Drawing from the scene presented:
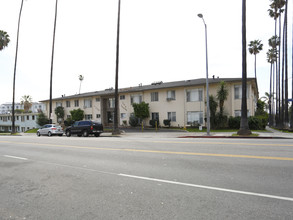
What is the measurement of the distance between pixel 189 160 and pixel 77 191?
4.08m

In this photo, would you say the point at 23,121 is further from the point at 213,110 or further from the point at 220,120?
the point at 220,120

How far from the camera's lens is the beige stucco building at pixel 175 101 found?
2747cm

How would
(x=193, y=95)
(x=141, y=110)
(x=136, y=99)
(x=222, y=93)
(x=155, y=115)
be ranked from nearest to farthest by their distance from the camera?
1. (x=222, y=93)
2. (x=193, y=95)
3. (x=141, y=110)
4. (x=155, y=115)
5. (x=136, y=99)

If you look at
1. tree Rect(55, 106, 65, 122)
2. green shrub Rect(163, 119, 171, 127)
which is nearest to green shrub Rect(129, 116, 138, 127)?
green shrub Rect(163, 119, 171, 127)

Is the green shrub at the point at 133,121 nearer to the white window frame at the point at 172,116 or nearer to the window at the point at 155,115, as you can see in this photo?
the window at the point at 155,115

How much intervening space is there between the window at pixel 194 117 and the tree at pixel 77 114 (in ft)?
70.0

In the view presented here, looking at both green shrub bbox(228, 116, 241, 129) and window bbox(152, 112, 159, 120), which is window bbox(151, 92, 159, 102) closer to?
window bbox(152, 112, 159, 120)

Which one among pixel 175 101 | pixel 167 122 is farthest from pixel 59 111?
pixel 175 101

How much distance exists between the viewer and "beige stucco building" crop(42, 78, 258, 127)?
27.5 metres

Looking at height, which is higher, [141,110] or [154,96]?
[154,96]

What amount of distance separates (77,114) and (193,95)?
22772mm

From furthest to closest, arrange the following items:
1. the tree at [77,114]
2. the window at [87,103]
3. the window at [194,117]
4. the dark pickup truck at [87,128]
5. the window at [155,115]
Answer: the window at [87,103]
the tree at [77,114]
the window at [155,115]
the window at [194,117]
the dark pickup truck at [87,128]

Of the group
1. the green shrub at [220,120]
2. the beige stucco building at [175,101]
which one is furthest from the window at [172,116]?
the green shrub at [220,120]

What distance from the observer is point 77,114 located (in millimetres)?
40656
